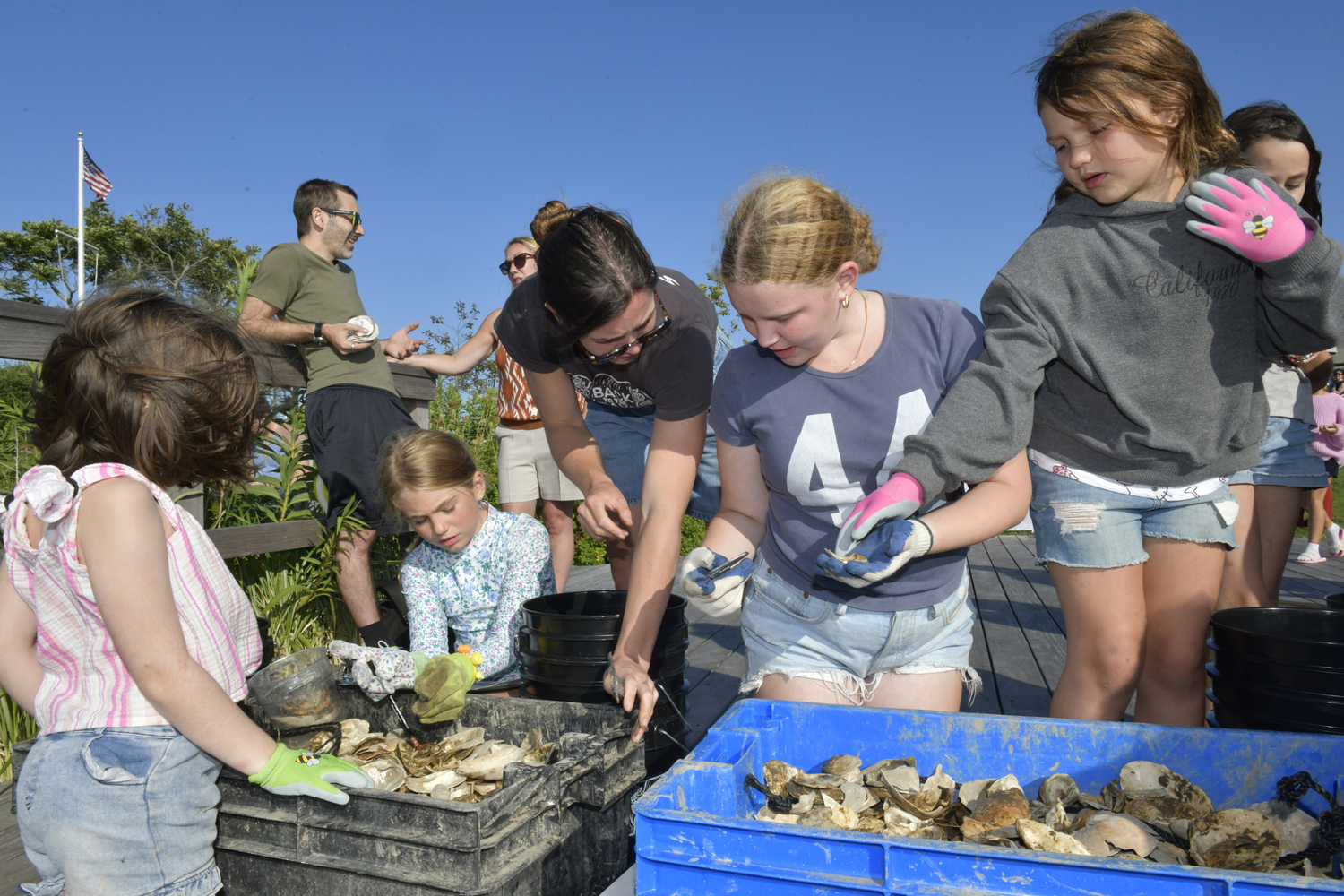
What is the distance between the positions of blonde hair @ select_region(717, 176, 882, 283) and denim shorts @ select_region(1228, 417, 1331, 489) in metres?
1.47

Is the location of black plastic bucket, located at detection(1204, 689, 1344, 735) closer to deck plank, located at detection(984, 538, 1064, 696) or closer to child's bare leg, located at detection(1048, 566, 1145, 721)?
child's bare leg, located at detection(1048, 566, 1145, 721)

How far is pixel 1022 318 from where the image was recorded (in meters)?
1.70

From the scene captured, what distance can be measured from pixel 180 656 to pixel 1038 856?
1.26 m

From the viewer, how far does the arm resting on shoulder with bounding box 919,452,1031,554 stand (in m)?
1.55

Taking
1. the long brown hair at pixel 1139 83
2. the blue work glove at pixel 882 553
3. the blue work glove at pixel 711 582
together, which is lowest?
the blue work glove at pixel 711 582

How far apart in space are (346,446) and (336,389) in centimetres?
23

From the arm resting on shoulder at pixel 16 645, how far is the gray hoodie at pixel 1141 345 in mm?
1616

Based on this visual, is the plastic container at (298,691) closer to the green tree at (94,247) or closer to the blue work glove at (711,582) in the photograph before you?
the blue work glove at (711,582)

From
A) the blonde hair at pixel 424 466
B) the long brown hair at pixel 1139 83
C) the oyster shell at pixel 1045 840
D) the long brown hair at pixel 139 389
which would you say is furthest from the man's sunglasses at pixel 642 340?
the oyster shell at pixel 1045 840

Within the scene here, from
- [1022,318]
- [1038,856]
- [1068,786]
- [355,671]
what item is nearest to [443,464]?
[355,671]

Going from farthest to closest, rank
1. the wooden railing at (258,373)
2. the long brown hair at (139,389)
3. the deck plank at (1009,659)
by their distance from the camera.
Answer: the deck plank at (1009,659) → the wooden railing at (258,373) → the long brown hair at (139,389)

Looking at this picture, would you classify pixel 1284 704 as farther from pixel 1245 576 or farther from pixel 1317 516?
pixel 1317 516

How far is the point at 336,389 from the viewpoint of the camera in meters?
3.26

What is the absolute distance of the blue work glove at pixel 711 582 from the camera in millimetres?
1702
